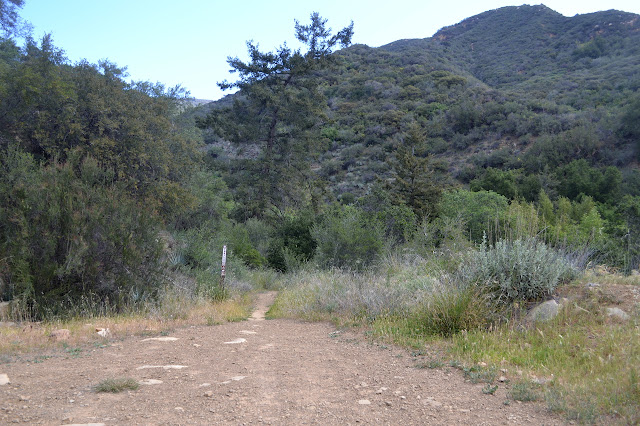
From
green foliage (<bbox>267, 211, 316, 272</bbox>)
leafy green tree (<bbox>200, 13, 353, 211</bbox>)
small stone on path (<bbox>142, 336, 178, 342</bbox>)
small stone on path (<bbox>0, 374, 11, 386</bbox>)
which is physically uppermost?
leafy green tree (<bbox>200, 13, 353, 211</bbox>)

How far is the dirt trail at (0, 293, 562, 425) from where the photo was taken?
377 centimetres

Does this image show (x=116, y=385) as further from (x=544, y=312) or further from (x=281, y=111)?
(x=281, y=111)

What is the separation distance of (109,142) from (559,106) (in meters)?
45.3

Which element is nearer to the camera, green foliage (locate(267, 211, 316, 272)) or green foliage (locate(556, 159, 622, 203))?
green foliage (locate(267, 211, 316, 272))

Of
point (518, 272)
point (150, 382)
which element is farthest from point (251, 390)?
point (518, 272)

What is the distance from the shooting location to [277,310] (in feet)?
36.2

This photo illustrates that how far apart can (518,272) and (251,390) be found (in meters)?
4.64

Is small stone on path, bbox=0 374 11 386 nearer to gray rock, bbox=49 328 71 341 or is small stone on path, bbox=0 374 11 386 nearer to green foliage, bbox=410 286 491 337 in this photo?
gray rock, bbox=49 328 71 341

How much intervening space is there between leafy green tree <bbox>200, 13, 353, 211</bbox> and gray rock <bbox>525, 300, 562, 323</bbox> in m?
19.6

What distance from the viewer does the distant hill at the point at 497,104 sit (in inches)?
1489

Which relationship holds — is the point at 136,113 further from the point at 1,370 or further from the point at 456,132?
the point at 456,132

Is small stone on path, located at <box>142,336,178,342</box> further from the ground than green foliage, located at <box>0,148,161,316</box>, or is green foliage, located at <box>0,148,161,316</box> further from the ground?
green foliage, located at <box>0,148,161,316</box>

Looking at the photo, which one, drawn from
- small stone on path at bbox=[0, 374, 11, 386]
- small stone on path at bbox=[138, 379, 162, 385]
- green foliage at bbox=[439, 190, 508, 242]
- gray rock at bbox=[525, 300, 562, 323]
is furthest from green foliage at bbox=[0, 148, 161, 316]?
green foliage at bbox=[439, 190, 508, 242]

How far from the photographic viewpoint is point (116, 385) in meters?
4.33
